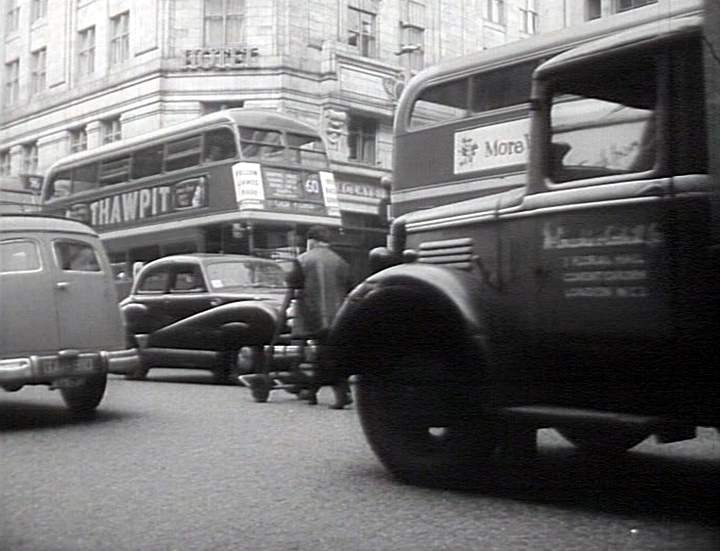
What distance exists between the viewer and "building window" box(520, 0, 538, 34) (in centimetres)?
249

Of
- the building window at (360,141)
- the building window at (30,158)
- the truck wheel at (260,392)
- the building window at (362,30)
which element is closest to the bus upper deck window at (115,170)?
the building window at (30,158)

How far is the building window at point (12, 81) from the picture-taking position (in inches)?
105

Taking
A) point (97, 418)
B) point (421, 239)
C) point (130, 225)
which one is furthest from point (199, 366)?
point (421, 239)

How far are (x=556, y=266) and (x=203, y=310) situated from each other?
184 centimetres

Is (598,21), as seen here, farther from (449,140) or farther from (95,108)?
(95,108)

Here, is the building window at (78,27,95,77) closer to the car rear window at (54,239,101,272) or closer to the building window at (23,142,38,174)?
the building window at (23,142,38,174)

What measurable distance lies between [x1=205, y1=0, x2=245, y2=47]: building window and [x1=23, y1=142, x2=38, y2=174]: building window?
0.61 metres

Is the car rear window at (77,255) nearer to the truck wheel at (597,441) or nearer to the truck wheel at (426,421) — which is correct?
the truck wheel at (426,421)

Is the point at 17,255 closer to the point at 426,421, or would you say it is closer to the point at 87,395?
the point at 87,395

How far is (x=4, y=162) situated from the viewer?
2732mm

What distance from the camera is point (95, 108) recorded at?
2928 mm

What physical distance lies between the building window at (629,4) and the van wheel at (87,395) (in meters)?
2.27

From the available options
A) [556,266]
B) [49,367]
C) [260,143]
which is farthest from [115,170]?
[556,266]

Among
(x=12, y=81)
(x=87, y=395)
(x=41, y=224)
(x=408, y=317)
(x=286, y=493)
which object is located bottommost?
(x=286, y=493)
